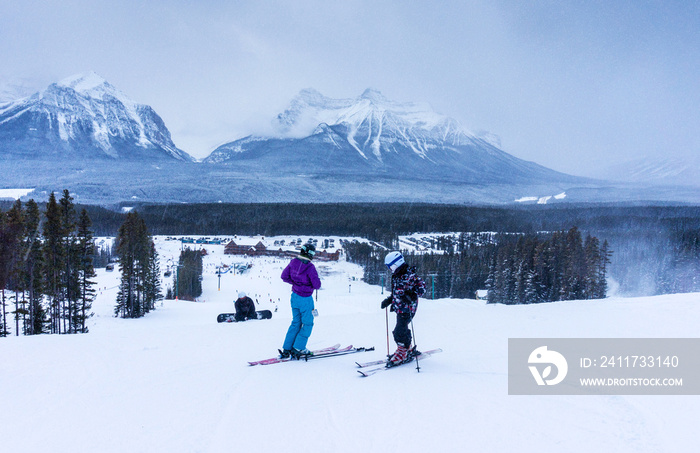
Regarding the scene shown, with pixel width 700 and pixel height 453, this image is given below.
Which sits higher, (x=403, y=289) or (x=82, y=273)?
(x=403, y=289)

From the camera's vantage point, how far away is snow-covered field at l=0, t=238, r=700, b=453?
3648 millimetres

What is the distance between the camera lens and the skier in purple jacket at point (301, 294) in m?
6.23

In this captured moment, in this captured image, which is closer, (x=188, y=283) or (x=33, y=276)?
(x=33, y=276)

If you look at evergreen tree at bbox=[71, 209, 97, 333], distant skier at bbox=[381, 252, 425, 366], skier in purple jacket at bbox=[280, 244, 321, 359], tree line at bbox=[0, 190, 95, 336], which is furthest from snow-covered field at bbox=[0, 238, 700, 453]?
evergreen tree at bbox=[71, 209, 97, 333]

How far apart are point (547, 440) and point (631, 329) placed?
5942 millimetres

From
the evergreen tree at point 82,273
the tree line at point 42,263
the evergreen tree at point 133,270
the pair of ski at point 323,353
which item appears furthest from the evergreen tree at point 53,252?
the pair of ski at point 323,353

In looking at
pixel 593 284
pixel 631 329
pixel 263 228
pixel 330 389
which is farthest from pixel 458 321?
pixel 263 228

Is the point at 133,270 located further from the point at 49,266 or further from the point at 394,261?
the point at 394,261

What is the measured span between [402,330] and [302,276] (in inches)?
68.1

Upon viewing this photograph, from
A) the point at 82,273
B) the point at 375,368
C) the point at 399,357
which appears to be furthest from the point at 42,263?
the point at 399,357

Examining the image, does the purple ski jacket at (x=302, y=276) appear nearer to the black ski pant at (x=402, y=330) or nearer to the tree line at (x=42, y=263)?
the black ski pant at (x=402, y=330)

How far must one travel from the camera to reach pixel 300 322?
661cm

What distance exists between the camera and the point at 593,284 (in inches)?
1526

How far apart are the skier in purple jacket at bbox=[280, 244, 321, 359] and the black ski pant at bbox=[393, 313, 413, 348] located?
132 centimetres
